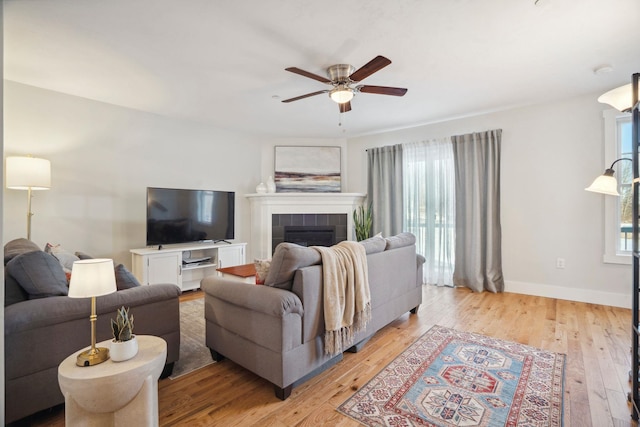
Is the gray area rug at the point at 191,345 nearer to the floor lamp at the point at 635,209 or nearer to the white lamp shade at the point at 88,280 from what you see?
the white lamp shade at the point at 88,280

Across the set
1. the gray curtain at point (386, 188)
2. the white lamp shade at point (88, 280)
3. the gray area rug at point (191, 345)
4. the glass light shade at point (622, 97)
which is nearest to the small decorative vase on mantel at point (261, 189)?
the gray curtain at point (386, 188)

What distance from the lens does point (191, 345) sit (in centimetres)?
271

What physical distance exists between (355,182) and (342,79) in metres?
3.18

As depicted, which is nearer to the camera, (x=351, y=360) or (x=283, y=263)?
(x=283, y=263)

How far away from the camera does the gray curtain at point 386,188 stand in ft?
17.5

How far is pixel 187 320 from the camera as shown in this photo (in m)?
3.33

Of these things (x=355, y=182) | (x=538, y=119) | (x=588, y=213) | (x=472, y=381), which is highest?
(x=538, y=119)

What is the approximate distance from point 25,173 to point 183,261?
2.01 meters

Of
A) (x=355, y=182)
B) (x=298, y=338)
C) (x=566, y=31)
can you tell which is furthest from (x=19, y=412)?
(x=355, y=182)

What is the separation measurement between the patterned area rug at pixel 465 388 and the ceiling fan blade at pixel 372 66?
230 centimetres

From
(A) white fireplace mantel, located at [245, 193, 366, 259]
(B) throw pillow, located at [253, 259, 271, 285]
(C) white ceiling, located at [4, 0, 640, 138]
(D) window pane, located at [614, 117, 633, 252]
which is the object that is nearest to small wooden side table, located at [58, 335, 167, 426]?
(B) throw pillow, located at [253, 259, 271, 285]

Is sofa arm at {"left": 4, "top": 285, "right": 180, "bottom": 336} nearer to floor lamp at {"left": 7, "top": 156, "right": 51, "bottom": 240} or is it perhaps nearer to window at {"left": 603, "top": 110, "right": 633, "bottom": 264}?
floor lamp at {"left": 7, "top": 156, "right": 51, "bottom": 240}

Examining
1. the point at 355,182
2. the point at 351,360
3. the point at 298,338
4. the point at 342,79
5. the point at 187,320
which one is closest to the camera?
the point at 298,338

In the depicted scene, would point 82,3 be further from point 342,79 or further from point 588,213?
point 588,213
